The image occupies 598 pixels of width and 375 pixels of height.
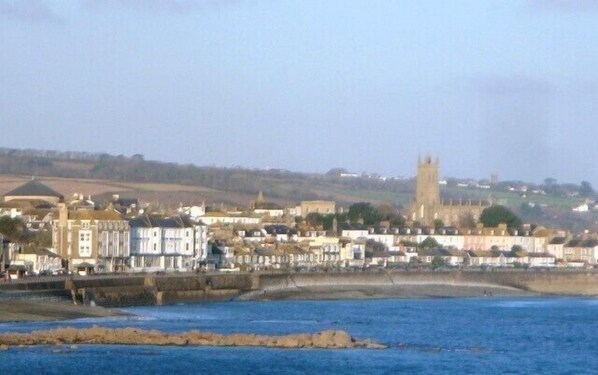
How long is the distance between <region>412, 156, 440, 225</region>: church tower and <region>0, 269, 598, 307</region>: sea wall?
41324 mm

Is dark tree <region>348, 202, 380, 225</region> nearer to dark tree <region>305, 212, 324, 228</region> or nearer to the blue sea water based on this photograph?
dark tree <region>305, 212, 324, 228</region>

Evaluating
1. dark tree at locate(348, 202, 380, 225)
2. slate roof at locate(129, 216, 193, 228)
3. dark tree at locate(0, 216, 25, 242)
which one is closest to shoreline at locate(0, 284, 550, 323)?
slate roof at locate(129, 216, 193, 228)

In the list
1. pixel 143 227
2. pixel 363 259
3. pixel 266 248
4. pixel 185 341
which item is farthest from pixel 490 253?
pixel 185 341

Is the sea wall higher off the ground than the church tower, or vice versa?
the church tower

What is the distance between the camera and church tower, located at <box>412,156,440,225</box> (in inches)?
5910

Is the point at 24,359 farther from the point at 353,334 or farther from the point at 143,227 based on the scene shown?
the point at 143,227

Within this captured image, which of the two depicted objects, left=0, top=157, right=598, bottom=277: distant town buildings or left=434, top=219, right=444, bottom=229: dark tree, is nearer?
left=0, top=157, right=598, bottom=277: distant town buildings

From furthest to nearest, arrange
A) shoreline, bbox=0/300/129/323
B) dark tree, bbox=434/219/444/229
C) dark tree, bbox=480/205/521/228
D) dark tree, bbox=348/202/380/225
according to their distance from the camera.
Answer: dark tree, bbox=480/205/521/228 → dark tree, bbox=434/219/444/229 → dark tree, bbox=348/202/380/225 → shoreline, bbox=0/300/129/323

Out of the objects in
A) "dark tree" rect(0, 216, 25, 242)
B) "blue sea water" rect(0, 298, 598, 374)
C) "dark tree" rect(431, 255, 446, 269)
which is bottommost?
"blue sea water" rect(0, 298, 598, 374)

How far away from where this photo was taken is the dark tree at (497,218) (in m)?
133

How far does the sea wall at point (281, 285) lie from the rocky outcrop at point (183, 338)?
13.2 metres

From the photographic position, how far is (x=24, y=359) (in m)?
43.5

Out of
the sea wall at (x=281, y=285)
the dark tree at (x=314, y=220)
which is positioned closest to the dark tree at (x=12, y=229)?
the sea wall at (x=281, y=285)

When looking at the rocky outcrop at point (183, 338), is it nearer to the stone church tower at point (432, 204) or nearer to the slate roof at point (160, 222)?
the slate roof at point (160, 222)
